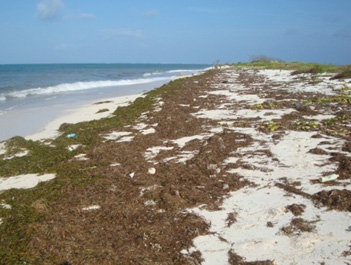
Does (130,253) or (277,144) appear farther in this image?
(277,144)

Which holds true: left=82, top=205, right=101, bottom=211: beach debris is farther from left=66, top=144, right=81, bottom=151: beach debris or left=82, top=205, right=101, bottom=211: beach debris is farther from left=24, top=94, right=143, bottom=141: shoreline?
left=24, top=94, right=143, bottom=141: shoreline

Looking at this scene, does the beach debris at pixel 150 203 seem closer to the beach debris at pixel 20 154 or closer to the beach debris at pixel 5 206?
the beach debris at pixel 5 206

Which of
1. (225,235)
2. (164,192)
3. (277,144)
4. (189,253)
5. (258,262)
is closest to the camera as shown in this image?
(258,262)

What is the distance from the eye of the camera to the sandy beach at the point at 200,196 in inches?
109

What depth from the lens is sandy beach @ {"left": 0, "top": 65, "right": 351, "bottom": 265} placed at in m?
2.77

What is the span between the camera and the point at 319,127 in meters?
6.27

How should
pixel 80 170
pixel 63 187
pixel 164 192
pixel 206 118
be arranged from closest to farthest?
1. pixel 164 192
2. pixel 63 187
3. pixel 80 170
4. pixel 206 118

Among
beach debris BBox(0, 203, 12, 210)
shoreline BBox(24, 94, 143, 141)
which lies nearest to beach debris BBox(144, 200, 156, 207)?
beach debris BBox(0, 203, 12, 210)

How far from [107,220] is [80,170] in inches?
69.4

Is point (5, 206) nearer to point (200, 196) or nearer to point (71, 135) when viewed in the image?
point (200, 196)

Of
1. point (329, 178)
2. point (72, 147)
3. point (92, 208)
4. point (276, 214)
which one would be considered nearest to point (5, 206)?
point (92, 208)

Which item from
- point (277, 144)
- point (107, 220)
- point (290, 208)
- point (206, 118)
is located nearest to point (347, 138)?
point (277, 144)

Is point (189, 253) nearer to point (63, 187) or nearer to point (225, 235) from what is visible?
point (225, 235)

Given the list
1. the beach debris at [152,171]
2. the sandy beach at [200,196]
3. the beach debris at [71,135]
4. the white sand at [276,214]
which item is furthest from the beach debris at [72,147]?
the white sand at [276,214]
